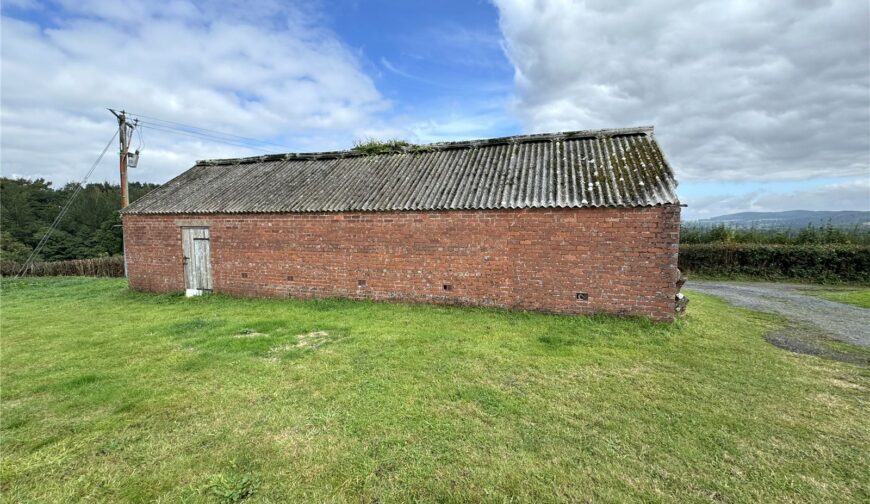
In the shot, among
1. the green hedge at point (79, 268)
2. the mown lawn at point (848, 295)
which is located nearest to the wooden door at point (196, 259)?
the green hedge at point (79, 268)

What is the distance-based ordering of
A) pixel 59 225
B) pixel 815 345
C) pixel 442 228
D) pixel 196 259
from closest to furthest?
pixel 815 345
pixel 442 228
pixel 196 259
pixel 59 225

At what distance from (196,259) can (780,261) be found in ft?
76.2

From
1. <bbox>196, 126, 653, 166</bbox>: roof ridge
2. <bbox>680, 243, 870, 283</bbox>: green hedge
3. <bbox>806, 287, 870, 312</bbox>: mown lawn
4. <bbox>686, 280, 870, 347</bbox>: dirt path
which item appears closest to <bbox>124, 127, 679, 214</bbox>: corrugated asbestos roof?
<bbox>196, 126, 653, 166</bbox>: roof ridge

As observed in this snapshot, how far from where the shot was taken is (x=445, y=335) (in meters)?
7.13

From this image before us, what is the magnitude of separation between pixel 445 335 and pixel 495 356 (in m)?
1.33

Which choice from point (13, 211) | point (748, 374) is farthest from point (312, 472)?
point (13, 211)

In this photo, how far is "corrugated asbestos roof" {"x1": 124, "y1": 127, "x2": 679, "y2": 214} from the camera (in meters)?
8.59

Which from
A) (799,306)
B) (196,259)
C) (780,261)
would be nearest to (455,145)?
(196,259)

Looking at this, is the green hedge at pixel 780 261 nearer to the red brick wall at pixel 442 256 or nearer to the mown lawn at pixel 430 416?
the mown lawn at pixel 430 416

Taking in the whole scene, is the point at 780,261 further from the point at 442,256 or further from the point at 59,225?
the point at 59,225

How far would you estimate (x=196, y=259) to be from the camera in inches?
457

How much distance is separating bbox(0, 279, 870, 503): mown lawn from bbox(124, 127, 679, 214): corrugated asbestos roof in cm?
309

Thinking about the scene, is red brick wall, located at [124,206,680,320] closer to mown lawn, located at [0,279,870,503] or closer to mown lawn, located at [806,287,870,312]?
mown lawn, located at [0,279,870,503]

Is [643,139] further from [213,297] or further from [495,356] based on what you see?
[213,297]
